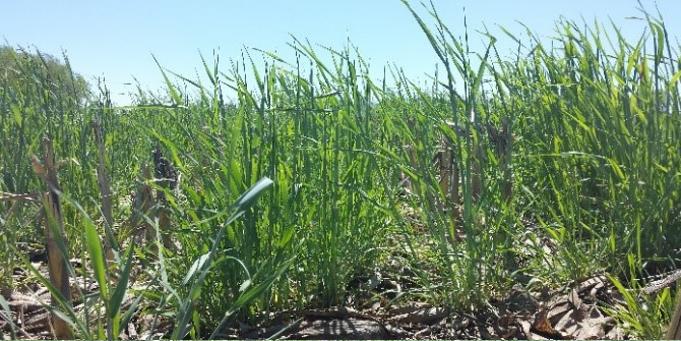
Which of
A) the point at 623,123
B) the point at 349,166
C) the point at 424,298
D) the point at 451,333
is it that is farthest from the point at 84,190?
the point at 623,123

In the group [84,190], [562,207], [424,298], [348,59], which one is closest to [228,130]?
[348,59]

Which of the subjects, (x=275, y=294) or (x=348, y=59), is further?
(x=348, y=59)

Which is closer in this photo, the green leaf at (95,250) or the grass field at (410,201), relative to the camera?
the green leaf at (95,250)

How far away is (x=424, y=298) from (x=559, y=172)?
631 mm

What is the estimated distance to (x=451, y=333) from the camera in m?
1.71

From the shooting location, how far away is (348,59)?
2.00 meters

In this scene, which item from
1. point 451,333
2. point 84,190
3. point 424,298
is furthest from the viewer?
point 84,190

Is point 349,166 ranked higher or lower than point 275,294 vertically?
higher

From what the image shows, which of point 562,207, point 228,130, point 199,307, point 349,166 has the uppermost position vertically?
point 228,130

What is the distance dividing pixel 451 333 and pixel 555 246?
1.97 feet

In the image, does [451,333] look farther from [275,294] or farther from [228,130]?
[228,130]

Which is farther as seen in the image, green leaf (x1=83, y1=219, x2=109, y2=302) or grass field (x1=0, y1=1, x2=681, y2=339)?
grass field (x1=0, y1=1, x2=681, y2=339)

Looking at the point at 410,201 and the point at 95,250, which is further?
the point at 410,201

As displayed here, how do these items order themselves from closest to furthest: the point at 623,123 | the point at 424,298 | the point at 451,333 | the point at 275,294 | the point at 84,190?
the point at 451,333
the point at 275,294
the point at 424,298
the point at 623,123
the point at 84,190
